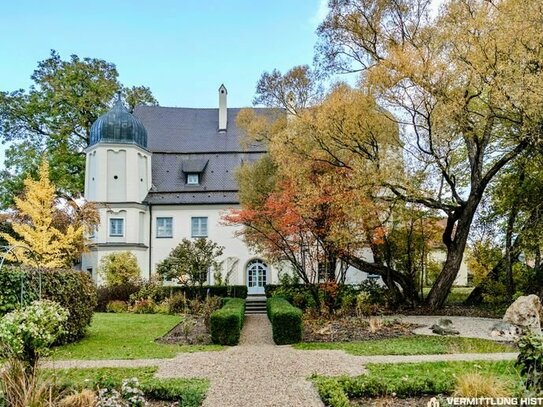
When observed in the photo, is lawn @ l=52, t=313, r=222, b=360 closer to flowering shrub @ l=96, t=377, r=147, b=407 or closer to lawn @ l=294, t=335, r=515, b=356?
lawn @ l=294, t=335, r=515, b=356

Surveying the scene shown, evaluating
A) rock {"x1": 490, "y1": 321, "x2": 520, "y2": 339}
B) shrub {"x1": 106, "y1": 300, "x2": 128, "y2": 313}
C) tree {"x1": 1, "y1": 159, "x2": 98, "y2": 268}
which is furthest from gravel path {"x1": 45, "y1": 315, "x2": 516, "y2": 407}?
tree {"x1": 1, "y1": 159, "x2": 98, "y2": 268}

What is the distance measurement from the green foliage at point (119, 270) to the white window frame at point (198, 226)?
4.10 m

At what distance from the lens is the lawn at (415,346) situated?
985cm

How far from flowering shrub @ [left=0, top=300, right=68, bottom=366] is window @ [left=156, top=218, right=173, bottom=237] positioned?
21.5m

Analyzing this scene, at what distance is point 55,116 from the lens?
2842 cm

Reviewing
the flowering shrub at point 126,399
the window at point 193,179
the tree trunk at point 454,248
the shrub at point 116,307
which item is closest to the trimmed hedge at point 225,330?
the flowering shrub at point 126,399

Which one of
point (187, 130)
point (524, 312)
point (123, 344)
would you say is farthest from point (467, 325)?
point (187, 130)

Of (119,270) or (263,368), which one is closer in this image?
(263,368)

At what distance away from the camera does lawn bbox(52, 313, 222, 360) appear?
992cm

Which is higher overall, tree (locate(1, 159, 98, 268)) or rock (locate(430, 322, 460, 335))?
tree (locate(1, 159, 98, 268))

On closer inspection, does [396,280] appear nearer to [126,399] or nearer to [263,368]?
[263,368]

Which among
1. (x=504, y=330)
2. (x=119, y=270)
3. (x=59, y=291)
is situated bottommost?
(x=504, y=330)

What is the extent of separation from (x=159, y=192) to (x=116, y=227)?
125 inches

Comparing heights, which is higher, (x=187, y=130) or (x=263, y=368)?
(x=187, y=130)
